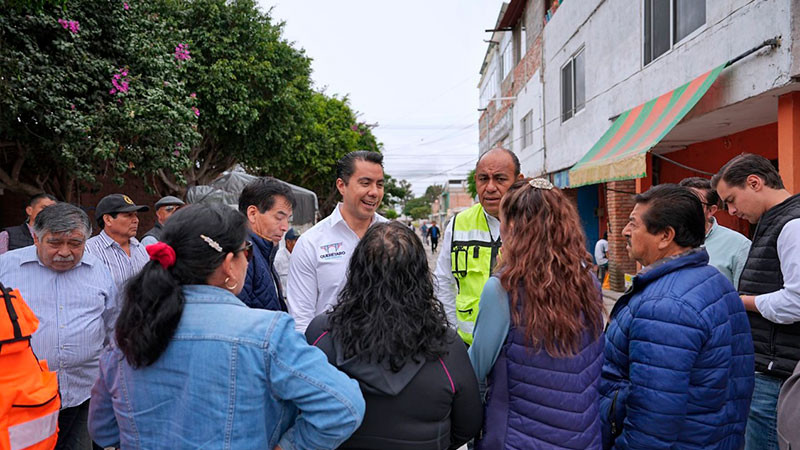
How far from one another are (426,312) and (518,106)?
56.3ft

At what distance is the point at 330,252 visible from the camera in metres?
2.93

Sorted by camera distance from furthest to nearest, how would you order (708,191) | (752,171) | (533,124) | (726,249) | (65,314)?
(533,124) → (708,191) → (726,249) → (65,314) → (752,171)

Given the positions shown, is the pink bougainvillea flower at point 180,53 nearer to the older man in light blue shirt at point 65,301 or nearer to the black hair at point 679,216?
the older man in light blue shirt at point 65,301

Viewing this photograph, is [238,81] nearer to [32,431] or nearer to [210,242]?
[32,431]

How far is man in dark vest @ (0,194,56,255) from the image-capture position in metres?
4.79

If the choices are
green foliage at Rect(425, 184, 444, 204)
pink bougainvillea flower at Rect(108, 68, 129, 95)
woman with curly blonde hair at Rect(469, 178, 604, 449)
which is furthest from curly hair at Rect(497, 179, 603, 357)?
green foliage at Rect(425, 184, 444, 204)

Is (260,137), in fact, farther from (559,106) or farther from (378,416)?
(378,416)

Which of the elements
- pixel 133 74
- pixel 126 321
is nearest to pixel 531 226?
pixel 126 321

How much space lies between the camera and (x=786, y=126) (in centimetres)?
527

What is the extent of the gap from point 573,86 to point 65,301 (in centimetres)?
1185

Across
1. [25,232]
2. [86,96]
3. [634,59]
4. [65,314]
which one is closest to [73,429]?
[65,314]

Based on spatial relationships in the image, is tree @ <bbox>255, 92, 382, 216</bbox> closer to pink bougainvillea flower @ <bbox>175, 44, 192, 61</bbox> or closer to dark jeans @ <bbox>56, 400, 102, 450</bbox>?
pink bougainvillea flower @ <bbox>175, 44, 192, 61</bbox>

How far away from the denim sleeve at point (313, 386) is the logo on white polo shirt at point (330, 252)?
1.37 m

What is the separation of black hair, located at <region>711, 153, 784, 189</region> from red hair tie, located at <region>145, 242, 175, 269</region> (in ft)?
9.09
